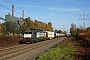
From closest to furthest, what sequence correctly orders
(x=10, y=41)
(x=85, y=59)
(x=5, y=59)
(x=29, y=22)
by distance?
(x=85, y=59) < (x=5, y=59) < (x=10, y=41) < (x=29, y=22)

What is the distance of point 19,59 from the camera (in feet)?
47.9

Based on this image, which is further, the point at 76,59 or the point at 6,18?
the point at 6,18

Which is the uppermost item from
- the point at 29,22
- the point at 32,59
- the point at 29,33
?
the point at 29,22

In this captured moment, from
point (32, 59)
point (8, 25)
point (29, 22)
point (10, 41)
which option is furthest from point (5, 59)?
point (29, 22)

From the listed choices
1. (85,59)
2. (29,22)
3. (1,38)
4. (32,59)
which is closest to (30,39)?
(1,38)

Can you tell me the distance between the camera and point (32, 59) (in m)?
15.0

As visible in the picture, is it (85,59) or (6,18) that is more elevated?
(6,18)

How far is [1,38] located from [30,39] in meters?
7.29

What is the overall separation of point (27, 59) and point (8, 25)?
3681 cm

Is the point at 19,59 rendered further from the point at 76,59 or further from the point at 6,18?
the point at 6,18

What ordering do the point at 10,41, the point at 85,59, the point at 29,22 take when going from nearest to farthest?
the point at 85,59
the point at 10,41
the point at 29,22

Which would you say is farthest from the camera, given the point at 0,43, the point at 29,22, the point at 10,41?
the point at 29,22

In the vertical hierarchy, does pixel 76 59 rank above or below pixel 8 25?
below

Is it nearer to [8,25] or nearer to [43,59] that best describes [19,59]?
[43,59]
